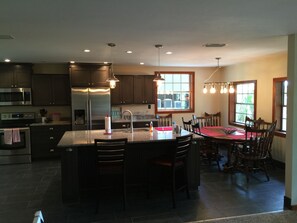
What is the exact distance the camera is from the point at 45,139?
6.05 meters

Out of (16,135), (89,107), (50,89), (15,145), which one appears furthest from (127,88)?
(15,145)

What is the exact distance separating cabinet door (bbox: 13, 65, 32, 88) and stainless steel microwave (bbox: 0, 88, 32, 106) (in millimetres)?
128

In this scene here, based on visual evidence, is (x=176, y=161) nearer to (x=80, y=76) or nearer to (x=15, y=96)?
(x=80, y=76)

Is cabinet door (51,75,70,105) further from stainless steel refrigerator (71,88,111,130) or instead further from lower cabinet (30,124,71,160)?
lower cabinet (30,124,71,160)

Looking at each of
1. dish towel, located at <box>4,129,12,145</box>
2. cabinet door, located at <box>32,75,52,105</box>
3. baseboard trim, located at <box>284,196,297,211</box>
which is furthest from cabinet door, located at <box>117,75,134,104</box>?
baseboard trim, located at <box>284,196,297,211</box>

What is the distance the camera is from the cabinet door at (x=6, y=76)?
6.08 meters

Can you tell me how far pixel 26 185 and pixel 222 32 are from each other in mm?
4108

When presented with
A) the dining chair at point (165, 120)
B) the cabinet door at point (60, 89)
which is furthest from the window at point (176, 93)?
the cabinet door at point (60, 89)

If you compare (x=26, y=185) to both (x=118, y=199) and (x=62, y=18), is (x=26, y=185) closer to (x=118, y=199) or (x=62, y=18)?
(x=118, y=199)

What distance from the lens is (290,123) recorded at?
331 centimetres

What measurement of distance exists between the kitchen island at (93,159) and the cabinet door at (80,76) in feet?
7.96

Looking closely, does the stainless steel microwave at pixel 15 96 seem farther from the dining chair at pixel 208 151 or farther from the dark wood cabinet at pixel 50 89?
the dining chair at pixel 208 151

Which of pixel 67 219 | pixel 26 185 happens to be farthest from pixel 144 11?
pixel 26 185

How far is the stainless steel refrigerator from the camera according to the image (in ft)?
20.1
